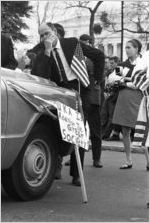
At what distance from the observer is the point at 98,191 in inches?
239

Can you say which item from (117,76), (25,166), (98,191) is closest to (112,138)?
(117,76)

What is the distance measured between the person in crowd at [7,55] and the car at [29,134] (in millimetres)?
1082

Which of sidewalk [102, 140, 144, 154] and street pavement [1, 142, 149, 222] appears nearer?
street pavement [1, 142, 149, 222]

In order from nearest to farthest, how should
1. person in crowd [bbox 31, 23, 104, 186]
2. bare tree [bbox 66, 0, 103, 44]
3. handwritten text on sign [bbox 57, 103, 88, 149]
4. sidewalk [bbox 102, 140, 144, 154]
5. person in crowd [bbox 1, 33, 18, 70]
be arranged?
handwritten text on sign [bbox 57, 103, 88, 149]
person in crowd [bbox 31, 23, 104, 186]
person in crowd [bbox 1, 33, 18, 70]
sidewalk [bbox 102, 140, 144, 154]
bare tree [bbox 66, 0, 103, 44]

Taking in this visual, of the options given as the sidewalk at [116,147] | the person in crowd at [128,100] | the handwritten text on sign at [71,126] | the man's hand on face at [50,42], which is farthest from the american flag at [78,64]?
the sidewalk at [116,147]

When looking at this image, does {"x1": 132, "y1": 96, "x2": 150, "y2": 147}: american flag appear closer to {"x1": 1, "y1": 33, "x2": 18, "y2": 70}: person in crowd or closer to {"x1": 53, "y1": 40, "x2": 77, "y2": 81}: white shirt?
{"x1": 53, "y1": 40, "x2": 77, "y2": 81}: white shirt

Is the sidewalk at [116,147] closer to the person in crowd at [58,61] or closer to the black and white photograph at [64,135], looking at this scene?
the black and white photograph at [64,135]

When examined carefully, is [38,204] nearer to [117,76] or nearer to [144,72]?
[144,72]

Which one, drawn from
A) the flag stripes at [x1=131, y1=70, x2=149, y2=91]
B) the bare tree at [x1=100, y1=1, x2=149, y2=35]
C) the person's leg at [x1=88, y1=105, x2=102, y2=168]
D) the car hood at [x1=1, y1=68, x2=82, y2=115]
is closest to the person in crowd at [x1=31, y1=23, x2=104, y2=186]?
the car hood at [x1=1, y1=68, x2=82, y2=115]

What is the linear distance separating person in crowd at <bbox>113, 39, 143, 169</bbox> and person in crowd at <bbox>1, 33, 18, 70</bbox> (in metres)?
1.83

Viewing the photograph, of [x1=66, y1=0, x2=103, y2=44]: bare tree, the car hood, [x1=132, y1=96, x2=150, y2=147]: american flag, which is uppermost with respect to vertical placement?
[x1=66, y1=0, x2=103, y2=44]: bare tree

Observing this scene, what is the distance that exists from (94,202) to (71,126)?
80 centimetres

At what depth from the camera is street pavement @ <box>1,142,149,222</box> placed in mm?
4742

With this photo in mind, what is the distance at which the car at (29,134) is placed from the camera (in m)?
4.92
